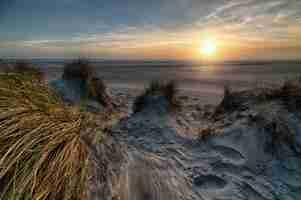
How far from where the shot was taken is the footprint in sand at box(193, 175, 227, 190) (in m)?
2.37

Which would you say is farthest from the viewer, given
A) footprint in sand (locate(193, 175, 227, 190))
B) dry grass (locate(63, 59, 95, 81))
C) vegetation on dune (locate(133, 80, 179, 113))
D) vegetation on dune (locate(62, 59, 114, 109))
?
dry grass (locate(63, 59, 95, 81))

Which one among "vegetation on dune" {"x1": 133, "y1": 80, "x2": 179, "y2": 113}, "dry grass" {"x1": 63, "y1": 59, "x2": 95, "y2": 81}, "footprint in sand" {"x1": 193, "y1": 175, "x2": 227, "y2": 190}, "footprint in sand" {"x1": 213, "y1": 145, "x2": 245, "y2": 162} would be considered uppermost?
"dry grass" {"x1": 63, "y1": 59, "x2": 95, "y2": 81}

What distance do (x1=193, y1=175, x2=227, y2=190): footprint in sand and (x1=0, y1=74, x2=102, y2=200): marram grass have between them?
4.97 ft

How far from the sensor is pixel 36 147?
4.10 ft

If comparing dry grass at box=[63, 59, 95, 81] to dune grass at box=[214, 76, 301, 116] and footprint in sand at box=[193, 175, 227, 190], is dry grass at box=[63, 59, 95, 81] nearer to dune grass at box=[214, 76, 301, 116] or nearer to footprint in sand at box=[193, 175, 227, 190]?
dune grass at box=[214, 76, 301, 116]

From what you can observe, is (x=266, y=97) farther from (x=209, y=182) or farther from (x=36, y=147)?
(x=36, y=147)

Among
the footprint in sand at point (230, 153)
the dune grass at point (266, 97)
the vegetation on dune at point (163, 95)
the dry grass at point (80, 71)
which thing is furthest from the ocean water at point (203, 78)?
the dry grass at point (80, 71)

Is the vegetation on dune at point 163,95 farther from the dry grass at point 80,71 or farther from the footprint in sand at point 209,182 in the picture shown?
the footprint in sand at point 209,182

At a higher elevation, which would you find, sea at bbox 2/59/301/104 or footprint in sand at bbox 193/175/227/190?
sea at bbox 2/59/301/104

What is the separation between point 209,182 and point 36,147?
6.91 ft

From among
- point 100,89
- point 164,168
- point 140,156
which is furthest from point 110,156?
point 100,89

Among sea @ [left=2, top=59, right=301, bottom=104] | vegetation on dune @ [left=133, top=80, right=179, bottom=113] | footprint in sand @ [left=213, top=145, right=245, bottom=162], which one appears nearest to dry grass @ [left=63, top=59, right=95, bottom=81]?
vegetation on dune @ [left=133, top=80, right=179, bottom=113]

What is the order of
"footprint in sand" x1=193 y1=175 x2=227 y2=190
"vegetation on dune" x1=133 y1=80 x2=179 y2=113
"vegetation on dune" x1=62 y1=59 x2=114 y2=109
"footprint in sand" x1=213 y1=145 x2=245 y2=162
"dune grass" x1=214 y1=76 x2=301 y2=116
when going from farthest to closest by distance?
"vegetation on dune" x1=62 y1=59 x2=114 y2=109 → "vegetation on dune" x1=133 y1=80 x2=179 y2=113 → "dune grass" x1=214 y1=76 x2=301 y2=116 → "footprint in sand" x1=213 y1=145 x2=245 y2=162 → "footprint in sand" x1=193 y1=175 x2=227 y2=190

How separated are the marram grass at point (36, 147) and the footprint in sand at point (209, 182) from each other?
1.52m
